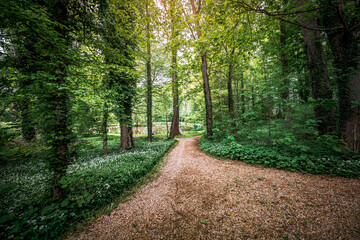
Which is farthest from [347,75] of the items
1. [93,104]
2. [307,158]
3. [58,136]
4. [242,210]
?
[93,104]

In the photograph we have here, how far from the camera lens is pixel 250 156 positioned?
487cm

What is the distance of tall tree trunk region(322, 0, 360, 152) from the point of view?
149 inches

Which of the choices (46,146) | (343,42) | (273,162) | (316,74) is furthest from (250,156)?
(46,146)

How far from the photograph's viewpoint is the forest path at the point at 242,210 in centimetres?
194

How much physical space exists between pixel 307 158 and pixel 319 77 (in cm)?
361

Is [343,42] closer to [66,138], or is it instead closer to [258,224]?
[258,224]

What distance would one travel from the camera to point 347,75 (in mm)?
3836

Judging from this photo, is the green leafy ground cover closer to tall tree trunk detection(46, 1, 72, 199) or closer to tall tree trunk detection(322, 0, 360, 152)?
tall tree trunk detection(46, 1, 72, 199)

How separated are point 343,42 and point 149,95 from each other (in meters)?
10.3

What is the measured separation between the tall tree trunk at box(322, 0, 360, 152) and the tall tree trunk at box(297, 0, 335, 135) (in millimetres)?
424

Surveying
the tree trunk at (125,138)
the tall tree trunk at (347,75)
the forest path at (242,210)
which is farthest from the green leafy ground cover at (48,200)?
the tall tree trunk at (347,75)

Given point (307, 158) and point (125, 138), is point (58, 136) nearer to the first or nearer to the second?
point (125, 138)

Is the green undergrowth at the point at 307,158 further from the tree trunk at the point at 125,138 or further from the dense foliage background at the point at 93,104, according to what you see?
the tree trunk at the point at 125,138

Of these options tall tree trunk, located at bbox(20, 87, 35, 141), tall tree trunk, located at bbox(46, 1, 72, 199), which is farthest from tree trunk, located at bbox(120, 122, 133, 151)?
tall tree trunk, located at bbox(20, 87, 35, 141)
